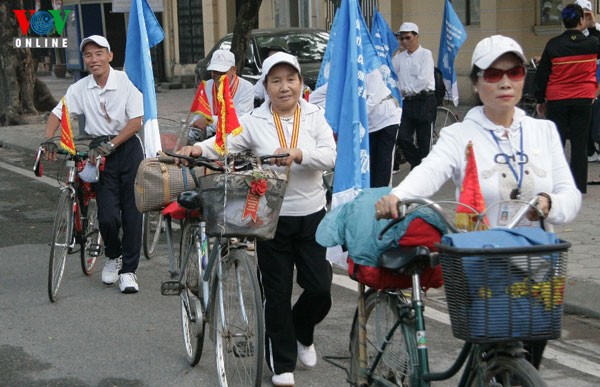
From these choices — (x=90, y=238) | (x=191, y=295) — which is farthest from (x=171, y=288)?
(x=90, y=238)

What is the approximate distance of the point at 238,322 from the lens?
17.1 feet

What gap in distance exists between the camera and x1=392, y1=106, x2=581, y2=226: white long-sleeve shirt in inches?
157

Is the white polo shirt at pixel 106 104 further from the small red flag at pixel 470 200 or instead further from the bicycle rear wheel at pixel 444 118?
the bicycle rear wheel at pixel 444 118

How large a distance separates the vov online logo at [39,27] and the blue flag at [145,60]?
14.1 metres

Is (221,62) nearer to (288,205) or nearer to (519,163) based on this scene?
(288,205)

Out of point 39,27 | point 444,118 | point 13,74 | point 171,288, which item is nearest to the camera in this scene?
point 171,288

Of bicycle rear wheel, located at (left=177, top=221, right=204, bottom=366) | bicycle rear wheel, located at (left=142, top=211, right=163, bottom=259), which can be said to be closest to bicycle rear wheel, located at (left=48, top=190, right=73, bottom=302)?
bicycle rear wheel, located at (left=142, top=211, right=163, bottom=259)

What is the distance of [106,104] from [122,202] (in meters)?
0.77

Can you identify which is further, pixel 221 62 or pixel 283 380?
pixel 221 62

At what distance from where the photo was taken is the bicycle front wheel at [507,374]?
3.39m

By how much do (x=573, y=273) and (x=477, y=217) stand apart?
4.15 m

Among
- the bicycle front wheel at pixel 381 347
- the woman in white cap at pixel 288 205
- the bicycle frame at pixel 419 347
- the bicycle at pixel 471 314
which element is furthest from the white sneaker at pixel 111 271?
the bicycle at pixel 471 314

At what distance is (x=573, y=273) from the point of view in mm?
7660

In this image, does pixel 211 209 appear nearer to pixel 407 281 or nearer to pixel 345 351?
pixel 407 281
